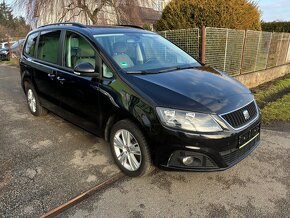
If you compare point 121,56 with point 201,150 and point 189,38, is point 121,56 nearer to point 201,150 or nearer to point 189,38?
point 201,150

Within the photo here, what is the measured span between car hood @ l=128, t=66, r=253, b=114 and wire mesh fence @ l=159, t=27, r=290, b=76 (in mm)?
2850

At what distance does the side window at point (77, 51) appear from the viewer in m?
3.38

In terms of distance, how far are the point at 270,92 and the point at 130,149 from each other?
569 centimetres

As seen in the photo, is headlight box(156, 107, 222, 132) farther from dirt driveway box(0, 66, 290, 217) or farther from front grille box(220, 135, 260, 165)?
dirt driveway box(0, 66, 290, 217)

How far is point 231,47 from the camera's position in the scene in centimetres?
730

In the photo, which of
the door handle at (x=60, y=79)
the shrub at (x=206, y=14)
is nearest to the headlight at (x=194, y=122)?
the door handle at (x=60, y=79)

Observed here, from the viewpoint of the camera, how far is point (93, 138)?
13.6 ft

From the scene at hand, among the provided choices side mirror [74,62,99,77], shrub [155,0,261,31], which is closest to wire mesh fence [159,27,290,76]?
shrub [155,0,261,31]

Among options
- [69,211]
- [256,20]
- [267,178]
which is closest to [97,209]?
[69,211]

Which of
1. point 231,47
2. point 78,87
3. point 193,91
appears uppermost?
point 231,47

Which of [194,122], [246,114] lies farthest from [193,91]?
[246,114]

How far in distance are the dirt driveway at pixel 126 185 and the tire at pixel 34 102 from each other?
1.07 m

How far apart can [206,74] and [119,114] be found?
128 centimetres

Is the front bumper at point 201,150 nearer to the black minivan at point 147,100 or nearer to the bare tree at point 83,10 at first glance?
the black minivan at point 147,100
